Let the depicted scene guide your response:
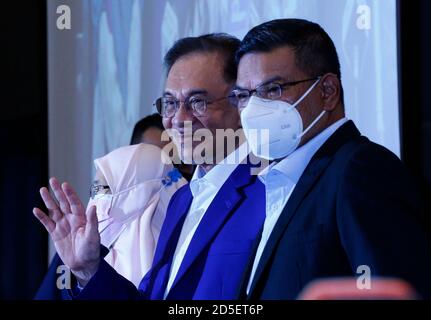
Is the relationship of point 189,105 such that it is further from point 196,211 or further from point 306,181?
point 306,181

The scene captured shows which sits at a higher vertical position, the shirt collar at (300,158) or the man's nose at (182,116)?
the man's nose at (182,116)

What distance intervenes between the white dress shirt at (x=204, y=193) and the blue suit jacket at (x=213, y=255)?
15 mm

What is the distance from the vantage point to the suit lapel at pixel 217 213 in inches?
57.8

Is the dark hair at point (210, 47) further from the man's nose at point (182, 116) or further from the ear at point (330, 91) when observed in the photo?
the ear at point (330, 91)

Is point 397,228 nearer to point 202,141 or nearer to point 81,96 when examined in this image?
point 202,141

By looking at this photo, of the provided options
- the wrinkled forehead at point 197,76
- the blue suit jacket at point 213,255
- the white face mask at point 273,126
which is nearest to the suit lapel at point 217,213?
the blue suit jacket at point 213,255

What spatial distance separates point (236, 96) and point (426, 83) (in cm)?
36

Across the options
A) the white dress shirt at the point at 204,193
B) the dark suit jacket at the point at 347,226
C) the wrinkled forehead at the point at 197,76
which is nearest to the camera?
the dark suit jacket at the point at 347,226

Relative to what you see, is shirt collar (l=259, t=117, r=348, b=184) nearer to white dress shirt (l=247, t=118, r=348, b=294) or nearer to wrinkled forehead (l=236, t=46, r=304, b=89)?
white dress shirt (l=247, t=118, r=348, b=294)

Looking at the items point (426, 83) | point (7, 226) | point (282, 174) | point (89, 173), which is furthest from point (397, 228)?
point (7, 226)

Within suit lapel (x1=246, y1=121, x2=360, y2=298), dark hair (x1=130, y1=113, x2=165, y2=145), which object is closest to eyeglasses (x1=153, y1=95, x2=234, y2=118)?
dark hair (x1=130, y1=113, x2=165, y2=145)

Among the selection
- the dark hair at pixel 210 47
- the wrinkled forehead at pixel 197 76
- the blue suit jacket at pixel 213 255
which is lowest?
the blue suit jacket at pixel 213 255

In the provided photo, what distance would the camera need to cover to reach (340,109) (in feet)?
4.66

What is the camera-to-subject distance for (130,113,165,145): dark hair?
1772 mm
